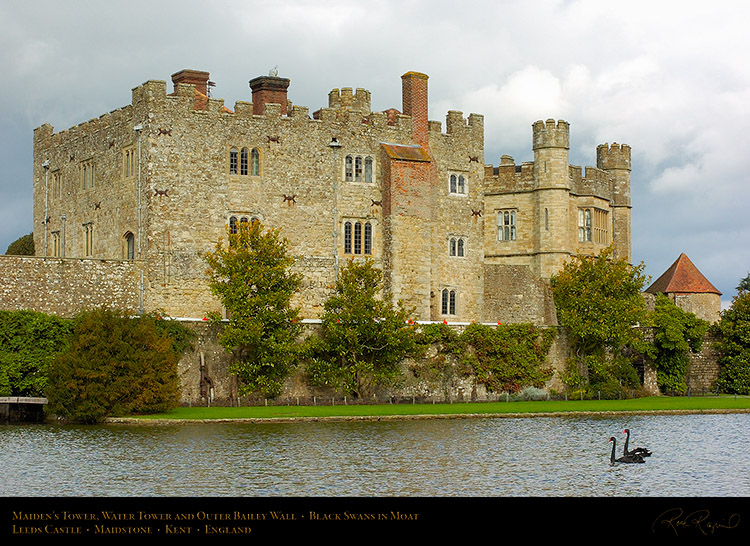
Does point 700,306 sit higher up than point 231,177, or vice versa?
point 231,177

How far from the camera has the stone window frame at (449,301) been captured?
213ft

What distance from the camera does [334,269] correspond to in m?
61.8

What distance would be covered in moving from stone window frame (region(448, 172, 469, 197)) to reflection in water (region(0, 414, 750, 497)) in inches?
853

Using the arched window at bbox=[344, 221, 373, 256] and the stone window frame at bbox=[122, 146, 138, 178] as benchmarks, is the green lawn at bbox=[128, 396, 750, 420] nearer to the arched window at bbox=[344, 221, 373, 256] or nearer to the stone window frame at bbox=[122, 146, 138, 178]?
the arched window at bbox=[344, 221, 373, 256]

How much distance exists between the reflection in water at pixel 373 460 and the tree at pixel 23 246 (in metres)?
31.9

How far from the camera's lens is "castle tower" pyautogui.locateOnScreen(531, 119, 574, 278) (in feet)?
229

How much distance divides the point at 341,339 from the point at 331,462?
19.9m

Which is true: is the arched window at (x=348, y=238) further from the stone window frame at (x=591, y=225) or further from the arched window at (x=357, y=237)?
the stone window frame at (x=591, y=225)

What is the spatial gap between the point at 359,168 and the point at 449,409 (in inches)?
655

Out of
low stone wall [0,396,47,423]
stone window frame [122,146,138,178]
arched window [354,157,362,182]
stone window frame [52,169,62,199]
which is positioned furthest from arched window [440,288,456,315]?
low stone wall [0,396,47,423]

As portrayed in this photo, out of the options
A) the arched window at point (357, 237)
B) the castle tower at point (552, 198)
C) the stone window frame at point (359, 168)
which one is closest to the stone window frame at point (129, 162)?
the stone window frame at point (359, 168)
